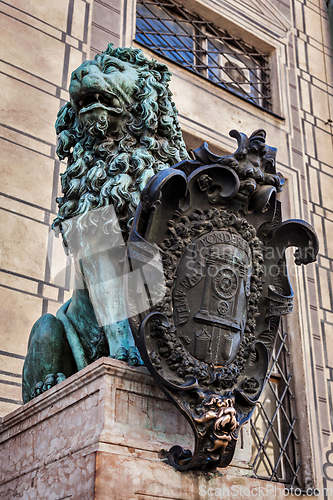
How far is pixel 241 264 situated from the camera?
2221mm

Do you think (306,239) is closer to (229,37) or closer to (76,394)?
(76,394)

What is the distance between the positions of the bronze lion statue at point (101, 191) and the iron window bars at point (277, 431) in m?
3.02

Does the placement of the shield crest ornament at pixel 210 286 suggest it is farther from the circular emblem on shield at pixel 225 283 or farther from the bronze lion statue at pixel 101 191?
the bronze lion statue at pixel 101 191

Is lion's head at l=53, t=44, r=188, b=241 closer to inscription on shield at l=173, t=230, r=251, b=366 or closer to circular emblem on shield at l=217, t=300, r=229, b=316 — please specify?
inscription on shield at l=173, t=230, r=251, b=366

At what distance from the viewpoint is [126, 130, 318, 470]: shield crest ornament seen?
1975 millimetres

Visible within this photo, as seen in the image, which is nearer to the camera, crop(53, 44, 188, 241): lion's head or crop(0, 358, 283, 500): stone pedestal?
crop(0, 358, 283, 500): stone pedestal

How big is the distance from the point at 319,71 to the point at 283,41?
2.02ft

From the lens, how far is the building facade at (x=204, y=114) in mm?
4281

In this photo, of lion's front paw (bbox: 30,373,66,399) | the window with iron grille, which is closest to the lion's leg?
lion's front paw (bbox: 30,373,66,399)

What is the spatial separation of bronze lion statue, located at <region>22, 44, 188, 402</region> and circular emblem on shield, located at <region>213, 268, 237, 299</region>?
37 cm

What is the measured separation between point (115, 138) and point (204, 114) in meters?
3.75

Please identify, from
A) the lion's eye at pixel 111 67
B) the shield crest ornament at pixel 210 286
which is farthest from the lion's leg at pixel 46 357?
the lion's eye at pixel 111 67

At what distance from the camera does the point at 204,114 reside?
612cm

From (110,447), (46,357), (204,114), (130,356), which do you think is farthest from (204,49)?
(110,447)
